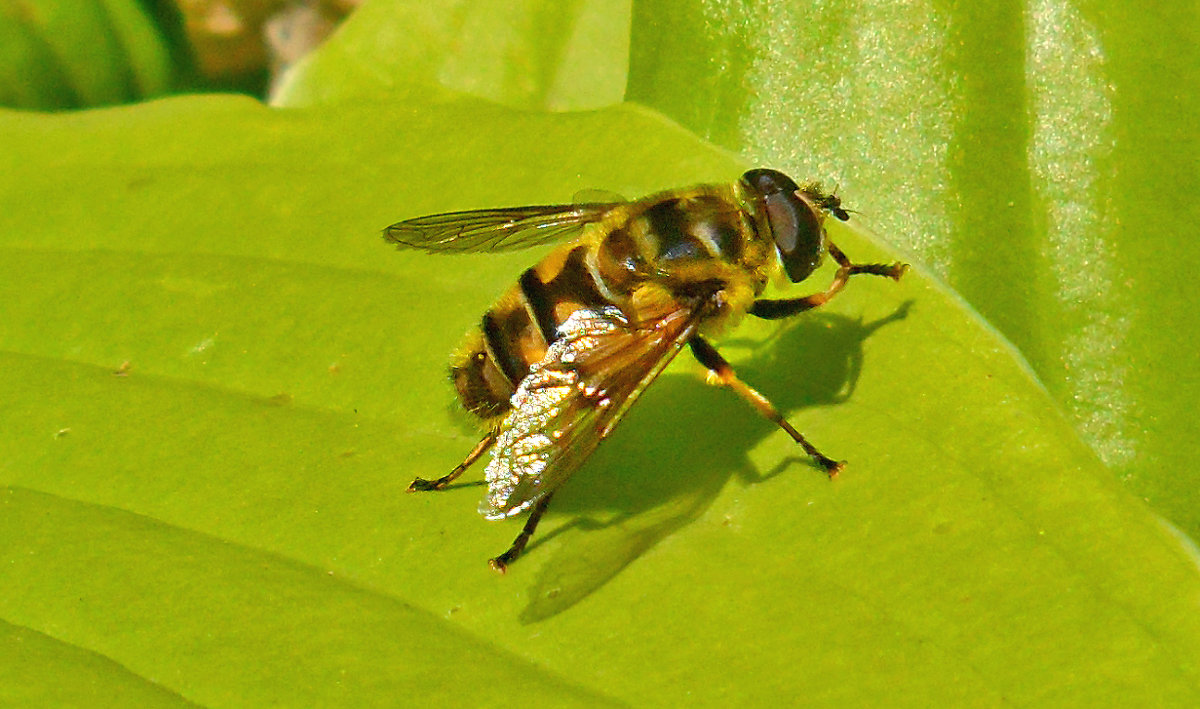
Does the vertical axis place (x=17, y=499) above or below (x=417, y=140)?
below

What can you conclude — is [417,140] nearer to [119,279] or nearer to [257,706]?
[119,279]

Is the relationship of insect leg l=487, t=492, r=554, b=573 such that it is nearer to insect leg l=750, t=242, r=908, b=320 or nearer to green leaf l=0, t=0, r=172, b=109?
insect leg l=750, t=242, r=908, b=320

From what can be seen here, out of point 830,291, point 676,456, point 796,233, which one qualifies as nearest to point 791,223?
point 796,233

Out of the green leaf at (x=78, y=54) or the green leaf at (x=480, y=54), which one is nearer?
the green leaf at (x=480, y=54)

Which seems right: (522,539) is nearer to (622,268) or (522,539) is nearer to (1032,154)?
(622,268)

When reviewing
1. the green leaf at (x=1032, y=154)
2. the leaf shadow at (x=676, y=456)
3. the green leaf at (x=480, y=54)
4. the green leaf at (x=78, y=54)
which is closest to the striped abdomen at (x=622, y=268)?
the leaf shadow at (x=676, y=456)

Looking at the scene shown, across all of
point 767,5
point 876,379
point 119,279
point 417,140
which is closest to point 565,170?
point 417,140

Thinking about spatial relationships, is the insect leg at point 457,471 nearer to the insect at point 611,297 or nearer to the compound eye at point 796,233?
the insect at point 611,297
